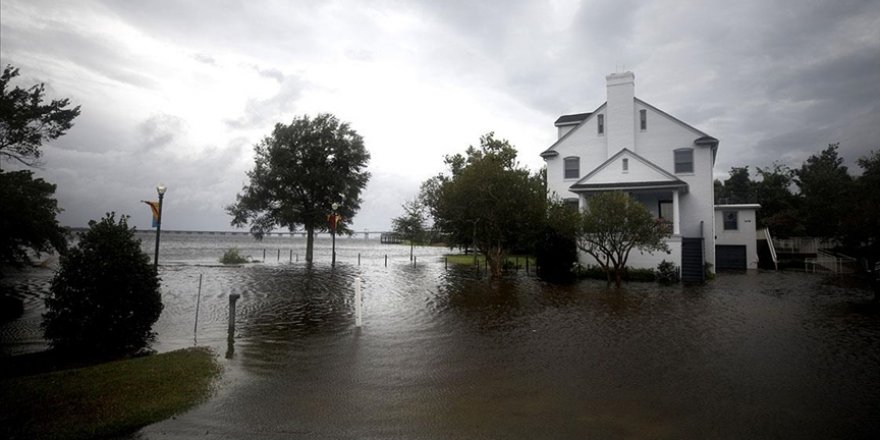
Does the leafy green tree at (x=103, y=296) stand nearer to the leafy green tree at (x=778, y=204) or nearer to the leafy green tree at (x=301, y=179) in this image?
the leafy green tree at (x=301, y=179)

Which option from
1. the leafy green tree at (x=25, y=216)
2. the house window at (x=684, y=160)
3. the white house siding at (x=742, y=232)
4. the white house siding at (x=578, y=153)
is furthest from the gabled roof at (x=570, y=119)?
the leafy green tree at (x=25, y=216)

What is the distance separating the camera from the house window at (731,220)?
107ft

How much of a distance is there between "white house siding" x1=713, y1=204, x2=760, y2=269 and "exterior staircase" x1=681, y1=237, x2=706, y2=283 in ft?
28.9

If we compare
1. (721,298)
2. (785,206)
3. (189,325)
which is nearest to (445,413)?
(189,325)

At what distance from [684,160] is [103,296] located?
3145 centimetres

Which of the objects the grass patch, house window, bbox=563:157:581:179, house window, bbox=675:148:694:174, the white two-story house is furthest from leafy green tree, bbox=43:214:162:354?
house window, bbox=675:148:694:174

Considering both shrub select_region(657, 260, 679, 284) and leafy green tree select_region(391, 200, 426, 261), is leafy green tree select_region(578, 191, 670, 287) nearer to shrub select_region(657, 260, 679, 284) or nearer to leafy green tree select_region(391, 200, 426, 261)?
shrub select_region(657, 260, 679, 284)

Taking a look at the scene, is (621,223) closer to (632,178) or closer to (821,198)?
(632,178)

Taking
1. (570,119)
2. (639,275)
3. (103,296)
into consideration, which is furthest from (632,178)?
(103,296)

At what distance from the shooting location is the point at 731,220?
32594mm

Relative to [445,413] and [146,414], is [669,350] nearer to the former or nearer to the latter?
[445,413]

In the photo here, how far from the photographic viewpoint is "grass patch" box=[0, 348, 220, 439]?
523cm

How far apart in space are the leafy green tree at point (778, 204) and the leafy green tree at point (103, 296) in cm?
4625

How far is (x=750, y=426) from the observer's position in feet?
18.1
